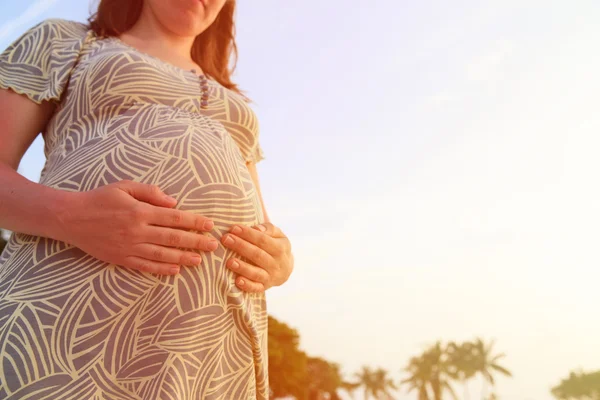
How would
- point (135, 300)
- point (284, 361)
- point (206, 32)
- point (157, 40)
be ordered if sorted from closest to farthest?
point (135, 300) → point (157, 40) → point (206, 32) → point (284, 361)

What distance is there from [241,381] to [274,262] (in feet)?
0.90

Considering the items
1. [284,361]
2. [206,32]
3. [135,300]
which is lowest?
[135,300]

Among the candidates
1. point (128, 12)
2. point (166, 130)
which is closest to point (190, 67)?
point (128, 12)

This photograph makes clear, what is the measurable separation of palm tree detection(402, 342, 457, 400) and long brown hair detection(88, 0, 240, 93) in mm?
40524

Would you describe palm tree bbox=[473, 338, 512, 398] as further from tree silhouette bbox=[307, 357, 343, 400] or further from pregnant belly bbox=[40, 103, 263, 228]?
pregnant belly bbox=[40, 103, 263, 228]

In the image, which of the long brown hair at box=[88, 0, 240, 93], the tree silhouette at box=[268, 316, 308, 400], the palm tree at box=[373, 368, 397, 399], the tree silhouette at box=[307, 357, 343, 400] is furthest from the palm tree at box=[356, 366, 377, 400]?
the long brown hair at box=[88, 0, 240, 93]

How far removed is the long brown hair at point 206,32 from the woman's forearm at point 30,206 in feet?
2.03

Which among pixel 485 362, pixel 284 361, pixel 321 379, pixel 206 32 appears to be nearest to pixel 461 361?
pixel 485 362

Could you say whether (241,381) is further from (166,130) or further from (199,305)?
(166,130)

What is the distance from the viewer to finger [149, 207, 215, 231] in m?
0.92

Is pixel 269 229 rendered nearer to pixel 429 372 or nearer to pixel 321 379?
pixel 321 379

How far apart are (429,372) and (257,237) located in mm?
43206

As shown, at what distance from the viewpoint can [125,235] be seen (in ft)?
2.91

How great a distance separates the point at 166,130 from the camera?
3.56 ft
